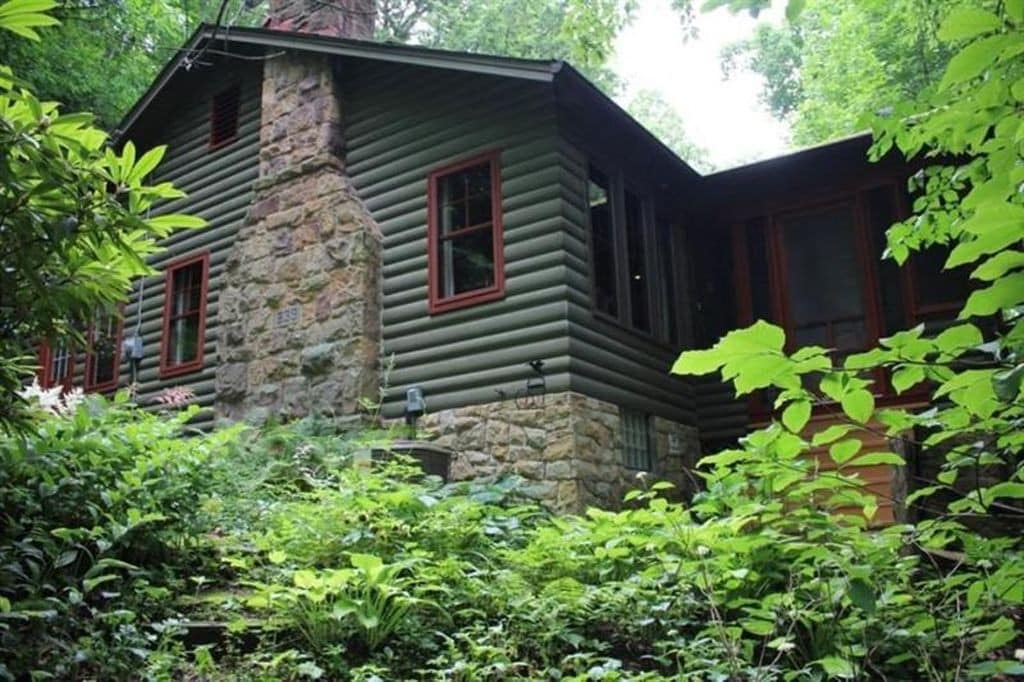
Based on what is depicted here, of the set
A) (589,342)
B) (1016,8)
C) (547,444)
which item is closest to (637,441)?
(589,342)

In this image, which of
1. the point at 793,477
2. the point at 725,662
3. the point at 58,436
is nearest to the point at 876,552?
the point at 725,662

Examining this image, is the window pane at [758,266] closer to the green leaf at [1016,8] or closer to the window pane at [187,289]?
the window pane at [187,289]

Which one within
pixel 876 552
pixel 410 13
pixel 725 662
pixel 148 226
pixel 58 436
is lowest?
pixel 725 662

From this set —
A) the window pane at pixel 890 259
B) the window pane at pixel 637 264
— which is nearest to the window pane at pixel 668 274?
the window pane at pixel 637 264

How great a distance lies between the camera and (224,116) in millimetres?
12727

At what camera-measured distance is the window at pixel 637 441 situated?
9.24m

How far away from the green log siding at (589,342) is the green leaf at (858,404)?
6.56m

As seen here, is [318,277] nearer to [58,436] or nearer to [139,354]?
[139,354]

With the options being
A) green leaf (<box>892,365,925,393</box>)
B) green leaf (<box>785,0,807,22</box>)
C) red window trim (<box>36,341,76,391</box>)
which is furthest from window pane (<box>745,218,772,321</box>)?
red window trim (<box>36,341,76,391</box>)

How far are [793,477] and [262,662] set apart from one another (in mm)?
2304

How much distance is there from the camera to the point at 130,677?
11.0 ft

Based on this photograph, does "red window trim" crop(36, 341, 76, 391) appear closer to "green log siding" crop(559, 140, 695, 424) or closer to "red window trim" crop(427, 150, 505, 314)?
"red window trim" crop(427, 150, 505, 314)

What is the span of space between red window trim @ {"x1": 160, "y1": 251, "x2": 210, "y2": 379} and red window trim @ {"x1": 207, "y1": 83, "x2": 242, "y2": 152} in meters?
1.68

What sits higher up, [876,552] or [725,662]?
[876,552]
